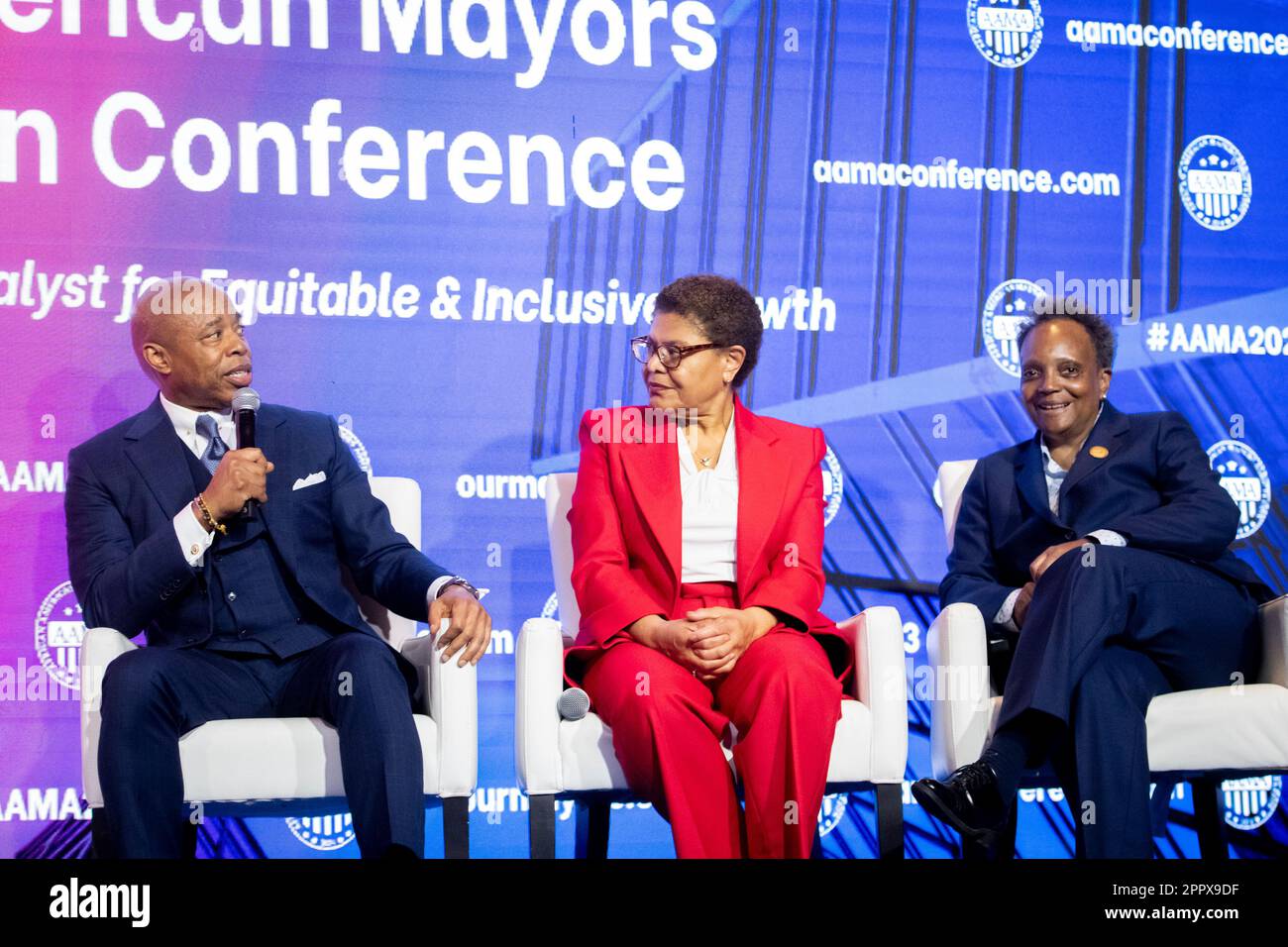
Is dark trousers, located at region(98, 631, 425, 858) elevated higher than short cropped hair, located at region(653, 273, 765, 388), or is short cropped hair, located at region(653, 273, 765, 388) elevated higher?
short cropped hair, located at region(653, 273, 765, 388)

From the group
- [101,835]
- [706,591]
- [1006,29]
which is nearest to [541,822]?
[706,591]

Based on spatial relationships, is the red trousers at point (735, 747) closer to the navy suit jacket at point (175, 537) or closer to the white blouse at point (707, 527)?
the white blouse at point (707, 527)

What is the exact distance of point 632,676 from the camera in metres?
2.87

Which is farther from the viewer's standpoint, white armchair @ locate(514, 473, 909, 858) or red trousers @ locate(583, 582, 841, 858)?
white armchair @ locate(514, 473, 909, 858)

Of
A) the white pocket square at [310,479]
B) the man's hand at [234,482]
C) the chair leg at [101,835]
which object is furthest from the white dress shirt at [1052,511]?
the chair leg at [101,835]

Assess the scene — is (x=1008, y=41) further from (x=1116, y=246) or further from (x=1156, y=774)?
(x=1156, y=774)

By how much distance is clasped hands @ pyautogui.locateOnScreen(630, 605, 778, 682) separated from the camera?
2.96 meters

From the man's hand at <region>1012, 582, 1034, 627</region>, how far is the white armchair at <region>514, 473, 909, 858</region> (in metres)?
0.34

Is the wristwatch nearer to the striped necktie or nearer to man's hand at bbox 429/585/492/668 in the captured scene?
man's hand at bbox 429/585/492/668

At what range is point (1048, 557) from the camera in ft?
10.6

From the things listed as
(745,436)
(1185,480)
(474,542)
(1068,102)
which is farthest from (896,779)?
(1068,102)

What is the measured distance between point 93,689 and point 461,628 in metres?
0.76

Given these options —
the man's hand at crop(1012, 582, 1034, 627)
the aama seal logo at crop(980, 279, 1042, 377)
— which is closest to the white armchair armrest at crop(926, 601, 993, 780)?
the man's hand at crop(1012, 582, 1034, 627)
